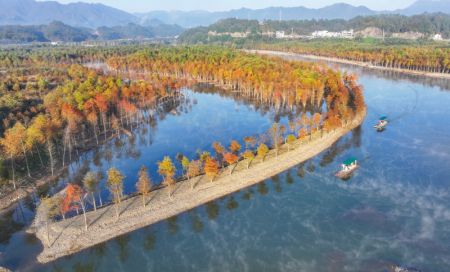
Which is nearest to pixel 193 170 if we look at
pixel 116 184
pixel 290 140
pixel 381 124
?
pixel 116 184

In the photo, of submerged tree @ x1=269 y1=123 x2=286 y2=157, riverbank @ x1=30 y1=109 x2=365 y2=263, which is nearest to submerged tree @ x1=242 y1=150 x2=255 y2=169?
riverbank @ x1=30 y1=109 x2=365 y2=263

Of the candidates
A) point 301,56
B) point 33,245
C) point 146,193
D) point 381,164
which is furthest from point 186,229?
point 301,56

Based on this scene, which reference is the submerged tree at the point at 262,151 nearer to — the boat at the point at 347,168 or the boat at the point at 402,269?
the boat at the point at 347,168

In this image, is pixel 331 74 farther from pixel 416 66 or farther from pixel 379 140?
pixel 416 66

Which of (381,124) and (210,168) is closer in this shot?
(210,168)

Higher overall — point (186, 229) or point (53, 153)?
point (53, 153)

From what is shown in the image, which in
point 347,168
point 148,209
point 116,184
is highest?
point 116,184

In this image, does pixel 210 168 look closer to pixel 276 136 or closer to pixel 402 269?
pixel 276 136

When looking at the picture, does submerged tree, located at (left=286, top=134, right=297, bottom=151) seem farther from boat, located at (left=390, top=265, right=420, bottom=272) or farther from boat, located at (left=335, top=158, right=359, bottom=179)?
boat, located at (left=390, top=265, right=420, bottom=272)
